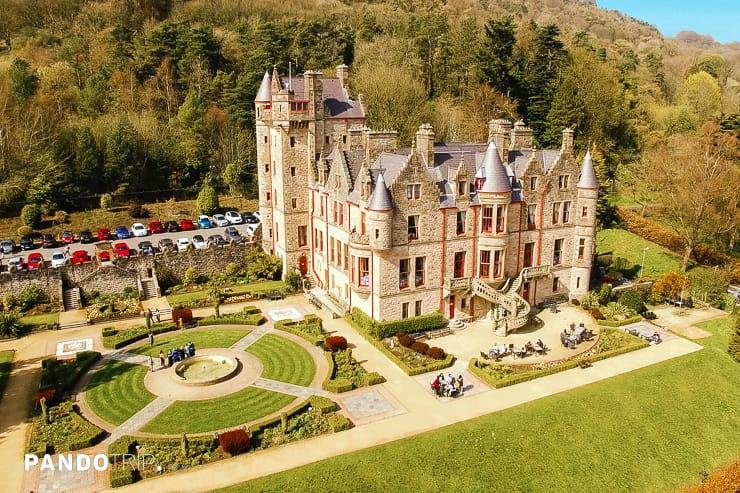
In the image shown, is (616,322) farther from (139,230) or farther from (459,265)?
(139,230)

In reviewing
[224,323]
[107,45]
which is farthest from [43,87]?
[224,323]

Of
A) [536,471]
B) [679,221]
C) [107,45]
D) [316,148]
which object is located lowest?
[536,471]

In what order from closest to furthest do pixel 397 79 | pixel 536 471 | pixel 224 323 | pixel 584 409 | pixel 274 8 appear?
pixel 536 471 → pixel 584 409 → pixel 224 323 → pixel 397 79 → pixel 274 8

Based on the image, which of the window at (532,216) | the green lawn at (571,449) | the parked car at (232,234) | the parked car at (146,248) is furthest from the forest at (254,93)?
the green lawn at (571,449)

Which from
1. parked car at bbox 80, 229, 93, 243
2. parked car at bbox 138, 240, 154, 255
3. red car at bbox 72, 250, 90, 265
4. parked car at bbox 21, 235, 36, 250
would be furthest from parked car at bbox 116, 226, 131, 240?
parked car at bbox 21, 235, 36, 250

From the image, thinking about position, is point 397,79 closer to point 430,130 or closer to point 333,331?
point 430,130

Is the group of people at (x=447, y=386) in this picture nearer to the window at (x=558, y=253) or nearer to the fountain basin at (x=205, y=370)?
the fountain basin at (x=205, y=370)
